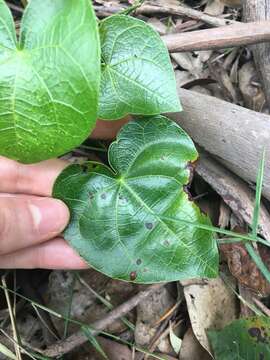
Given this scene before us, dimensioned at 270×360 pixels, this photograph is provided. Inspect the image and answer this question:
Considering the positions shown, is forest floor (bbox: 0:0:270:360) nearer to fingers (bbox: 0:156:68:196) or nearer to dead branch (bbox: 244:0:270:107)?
dead branch (bbox: 244:0:270:107)

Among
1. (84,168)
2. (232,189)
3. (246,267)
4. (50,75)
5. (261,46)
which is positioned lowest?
(246,267)

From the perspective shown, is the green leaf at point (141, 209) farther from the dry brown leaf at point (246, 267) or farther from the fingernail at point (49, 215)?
the dry brown leaf at point (246, 267)

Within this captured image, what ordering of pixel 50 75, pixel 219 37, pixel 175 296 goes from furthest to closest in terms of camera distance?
pixel 175 296, pixel 219 37, pixel 50 75

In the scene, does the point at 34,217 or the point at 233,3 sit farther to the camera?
the point at 233,3

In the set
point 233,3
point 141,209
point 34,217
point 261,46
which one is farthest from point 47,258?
point 233,3

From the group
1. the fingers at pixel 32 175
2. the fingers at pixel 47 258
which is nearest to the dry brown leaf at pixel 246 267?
the fingers at pixel 47 258

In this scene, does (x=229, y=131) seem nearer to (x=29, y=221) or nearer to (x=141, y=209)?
(x=141, y=209)

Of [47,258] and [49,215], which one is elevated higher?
[49,215]
